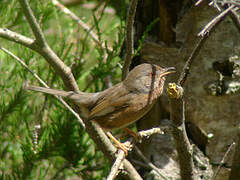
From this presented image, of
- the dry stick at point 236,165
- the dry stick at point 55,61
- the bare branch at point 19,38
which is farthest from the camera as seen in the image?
the dry stick at point 236,165

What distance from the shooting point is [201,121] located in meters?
3.95

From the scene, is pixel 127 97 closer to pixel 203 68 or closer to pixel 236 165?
pixel 203 68

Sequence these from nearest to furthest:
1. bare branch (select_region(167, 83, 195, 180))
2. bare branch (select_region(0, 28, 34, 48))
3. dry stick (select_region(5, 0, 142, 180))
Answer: bare branch (select_region(167, 83, 195, 180)), dry stick (select_region(5, 0, 142, 180)), bare branch (select_region(0, 28, 34, 48))

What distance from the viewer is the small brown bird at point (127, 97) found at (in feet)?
12.3

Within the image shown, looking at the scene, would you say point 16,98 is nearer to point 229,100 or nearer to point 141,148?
point 141,148

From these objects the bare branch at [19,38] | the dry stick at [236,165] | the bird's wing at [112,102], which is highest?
the bare branch at [19,38]

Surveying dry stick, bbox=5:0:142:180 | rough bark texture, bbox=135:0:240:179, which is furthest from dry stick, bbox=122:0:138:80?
rough bark texture, bbox=135:0:240:179

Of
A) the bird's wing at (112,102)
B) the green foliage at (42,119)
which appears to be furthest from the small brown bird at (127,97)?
the green foliage at (42,119)

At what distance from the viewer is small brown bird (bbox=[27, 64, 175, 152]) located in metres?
3.76

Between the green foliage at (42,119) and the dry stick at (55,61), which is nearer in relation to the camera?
the dry stick at (55,61)

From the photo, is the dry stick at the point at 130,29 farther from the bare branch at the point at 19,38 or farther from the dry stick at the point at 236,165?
the dry stick at the point at 236,165

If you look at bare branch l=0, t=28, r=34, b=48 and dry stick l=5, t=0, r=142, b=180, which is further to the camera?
bare branch l=0, t=28, r=34, b=48

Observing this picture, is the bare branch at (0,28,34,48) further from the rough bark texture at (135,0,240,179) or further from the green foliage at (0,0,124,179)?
the rough bark texture at (135,0,240,179)

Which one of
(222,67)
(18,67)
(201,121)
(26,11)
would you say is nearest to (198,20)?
(222,67)
